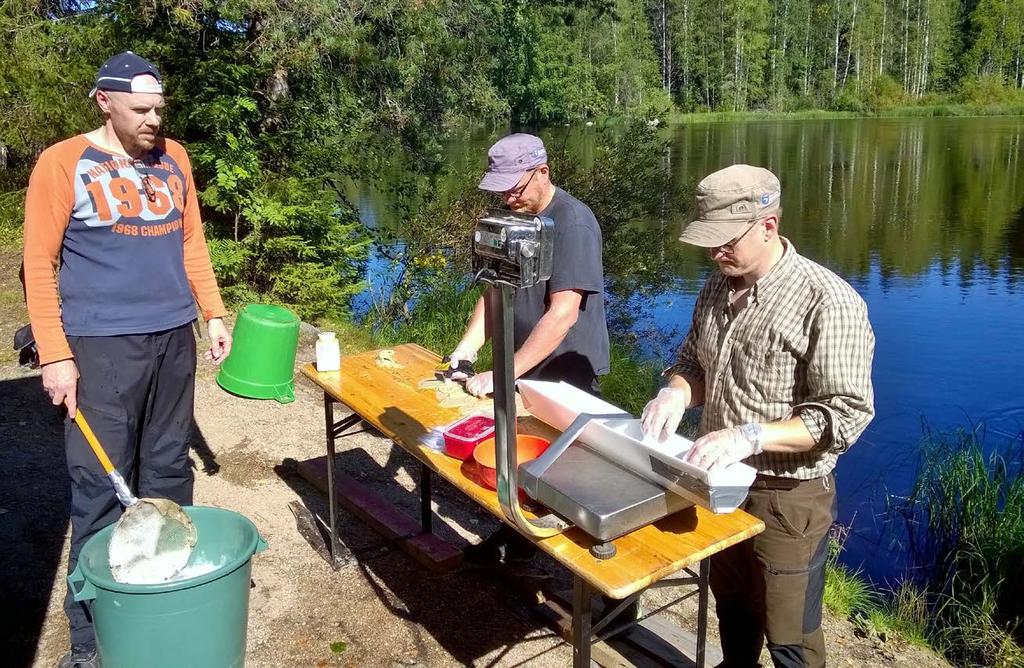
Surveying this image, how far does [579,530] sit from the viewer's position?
6.67ft

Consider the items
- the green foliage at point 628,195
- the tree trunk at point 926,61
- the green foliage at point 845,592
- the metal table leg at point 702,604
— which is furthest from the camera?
the tree trunk at point 926,61

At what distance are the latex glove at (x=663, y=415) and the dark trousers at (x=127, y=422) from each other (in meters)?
1.69

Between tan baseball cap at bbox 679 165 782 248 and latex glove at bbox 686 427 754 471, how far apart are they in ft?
1.49

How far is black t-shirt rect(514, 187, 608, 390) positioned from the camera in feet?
9.50

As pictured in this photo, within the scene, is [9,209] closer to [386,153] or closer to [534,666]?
[386,153]

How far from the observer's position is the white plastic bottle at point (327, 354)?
3357 mm

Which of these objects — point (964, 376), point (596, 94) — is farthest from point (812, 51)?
point (964, 376)

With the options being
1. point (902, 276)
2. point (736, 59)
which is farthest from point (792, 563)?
point (736, 59)

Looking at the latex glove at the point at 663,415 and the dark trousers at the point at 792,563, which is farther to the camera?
the dark trousers at the point at 792,563

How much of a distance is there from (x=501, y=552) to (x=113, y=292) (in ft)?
6.05

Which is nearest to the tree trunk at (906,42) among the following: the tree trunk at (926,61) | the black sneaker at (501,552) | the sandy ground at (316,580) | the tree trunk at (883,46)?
the tree trunk at (926,61)

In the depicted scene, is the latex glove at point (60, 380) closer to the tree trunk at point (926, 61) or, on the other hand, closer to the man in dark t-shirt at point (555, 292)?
the man in dark t-shirt at point (555, 292)

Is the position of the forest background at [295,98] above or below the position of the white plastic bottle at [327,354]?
above

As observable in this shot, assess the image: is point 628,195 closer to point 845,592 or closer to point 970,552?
point 970,552
